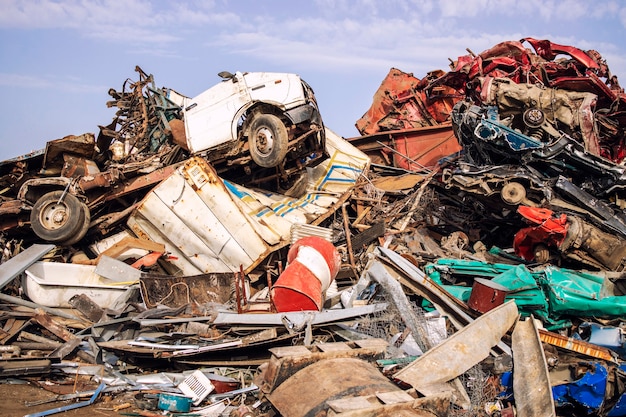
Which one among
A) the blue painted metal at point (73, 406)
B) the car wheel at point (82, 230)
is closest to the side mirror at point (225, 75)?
the car wheel at point (82, 230)

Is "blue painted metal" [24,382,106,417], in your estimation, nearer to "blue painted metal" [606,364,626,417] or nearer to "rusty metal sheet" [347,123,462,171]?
"blue painted metal" [606,364,626,417]

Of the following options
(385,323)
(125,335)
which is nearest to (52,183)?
(125,335)

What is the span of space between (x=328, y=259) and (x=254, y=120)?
326 cm

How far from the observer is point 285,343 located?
5137mm

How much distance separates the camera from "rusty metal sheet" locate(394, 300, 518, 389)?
4.34m

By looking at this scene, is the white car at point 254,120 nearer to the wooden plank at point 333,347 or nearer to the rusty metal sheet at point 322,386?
the wooden plank at point 333,347

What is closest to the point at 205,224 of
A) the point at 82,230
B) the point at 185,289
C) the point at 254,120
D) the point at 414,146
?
the point at 185,289

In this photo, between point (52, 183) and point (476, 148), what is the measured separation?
652 centimetres

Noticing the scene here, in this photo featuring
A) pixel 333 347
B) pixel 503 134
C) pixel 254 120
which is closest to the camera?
pixel 333 347

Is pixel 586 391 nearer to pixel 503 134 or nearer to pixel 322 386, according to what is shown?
pixel 322 386

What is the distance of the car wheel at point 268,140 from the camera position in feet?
27.2

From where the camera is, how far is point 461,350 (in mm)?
4715

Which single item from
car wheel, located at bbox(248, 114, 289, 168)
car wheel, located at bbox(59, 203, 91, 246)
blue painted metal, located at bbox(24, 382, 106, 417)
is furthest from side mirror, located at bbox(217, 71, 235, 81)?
blue painted metal, located at bbox(24, 382, 106, 417)

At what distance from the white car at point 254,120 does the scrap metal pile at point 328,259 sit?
0.04 m
